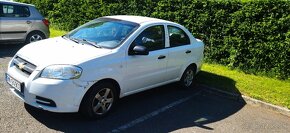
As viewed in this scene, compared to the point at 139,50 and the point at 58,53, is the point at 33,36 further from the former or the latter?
the point at 139,50

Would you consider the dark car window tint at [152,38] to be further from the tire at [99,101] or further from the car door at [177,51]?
the tire at [99,101]

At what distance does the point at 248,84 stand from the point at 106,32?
4.05 m

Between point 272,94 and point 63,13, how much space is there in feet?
33.6

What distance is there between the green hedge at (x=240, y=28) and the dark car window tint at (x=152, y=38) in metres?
3.67

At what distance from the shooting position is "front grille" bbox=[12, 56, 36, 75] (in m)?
5.71

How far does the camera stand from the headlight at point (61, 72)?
548cm

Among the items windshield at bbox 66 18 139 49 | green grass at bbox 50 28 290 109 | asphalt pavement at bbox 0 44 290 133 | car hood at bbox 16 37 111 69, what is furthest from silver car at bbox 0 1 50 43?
green grass at bbox 50 28 290 109

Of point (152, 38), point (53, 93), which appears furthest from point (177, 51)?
point (53, 93)

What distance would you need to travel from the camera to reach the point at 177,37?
791cm

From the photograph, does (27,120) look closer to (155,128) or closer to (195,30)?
(155,128)

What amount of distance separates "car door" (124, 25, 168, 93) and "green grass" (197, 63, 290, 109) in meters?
2.03

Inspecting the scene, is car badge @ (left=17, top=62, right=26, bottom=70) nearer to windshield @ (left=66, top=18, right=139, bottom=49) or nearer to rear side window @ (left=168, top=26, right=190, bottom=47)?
windshield @ (left=66, top=18, right=139, bottom=49)

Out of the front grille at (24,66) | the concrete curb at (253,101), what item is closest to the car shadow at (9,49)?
the front grille at (24,66)

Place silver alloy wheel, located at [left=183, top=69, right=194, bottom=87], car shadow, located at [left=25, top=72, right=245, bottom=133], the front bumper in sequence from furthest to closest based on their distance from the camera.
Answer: silver alloy wheel, located at [left=183, top=69, right=194, bottom=87] < car shadow, located at [left=25, top=72, right=245, bottom=133] < the front bumper
